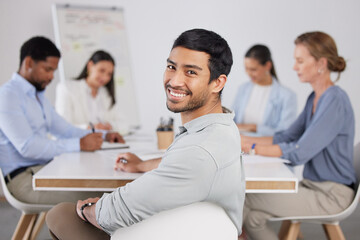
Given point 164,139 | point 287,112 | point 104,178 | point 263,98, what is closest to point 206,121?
point 104,178

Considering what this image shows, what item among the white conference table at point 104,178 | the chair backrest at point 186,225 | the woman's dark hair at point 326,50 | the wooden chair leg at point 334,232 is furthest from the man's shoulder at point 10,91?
the wooden chair leg at point 334,232

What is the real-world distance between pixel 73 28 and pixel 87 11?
252mm

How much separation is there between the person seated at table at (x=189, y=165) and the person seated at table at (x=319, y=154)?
0.88 metres

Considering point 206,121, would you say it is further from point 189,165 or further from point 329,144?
point 329,144

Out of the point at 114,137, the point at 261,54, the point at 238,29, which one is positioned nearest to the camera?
the point at 114,137

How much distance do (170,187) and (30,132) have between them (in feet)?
4.71

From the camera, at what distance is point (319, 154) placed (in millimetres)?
2377

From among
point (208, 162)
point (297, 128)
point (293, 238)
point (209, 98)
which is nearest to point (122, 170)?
point (209, 98)

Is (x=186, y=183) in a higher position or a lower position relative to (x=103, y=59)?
lower

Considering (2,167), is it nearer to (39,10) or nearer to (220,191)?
(220,191)

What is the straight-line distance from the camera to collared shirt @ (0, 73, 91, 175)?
91.9 inches

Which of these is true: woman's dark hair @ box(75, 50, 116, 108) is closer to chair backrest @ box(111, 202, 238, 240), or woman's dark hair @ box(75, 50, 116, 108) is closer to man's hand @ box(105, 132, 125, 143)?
man's hand @ box(105, 132, 125, 143)

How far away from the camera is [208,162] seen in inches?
46.6

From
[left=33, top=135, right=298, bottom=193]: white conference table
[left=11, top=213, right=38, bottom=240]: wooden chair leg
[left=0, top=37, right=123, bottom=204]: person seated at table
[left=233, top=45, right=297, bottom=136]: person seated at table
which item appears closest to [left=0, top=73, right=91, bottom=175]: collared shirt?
[left=0, top=37, right=123, bottom=204]: person seated at table
